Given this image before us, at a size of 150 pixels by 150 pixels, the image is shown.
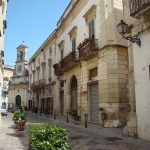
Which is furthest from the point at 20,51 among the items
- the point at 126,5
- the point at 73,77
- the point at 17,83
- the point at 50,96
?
the point at 126,5

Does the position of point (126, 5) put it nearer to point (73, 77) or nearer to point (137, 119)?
point (137, 119)

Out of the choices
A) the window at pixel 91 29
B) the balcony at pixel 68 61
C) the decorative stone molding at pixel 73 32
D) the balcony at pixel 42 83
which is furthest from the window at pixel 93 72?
the balcony at pixel 42 83

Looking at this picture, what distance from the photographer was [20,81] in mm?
55562

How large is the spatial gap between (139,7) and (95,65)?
7818 mm

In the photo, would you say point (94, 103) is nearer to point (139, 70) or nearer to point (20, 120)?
point (20, 120)

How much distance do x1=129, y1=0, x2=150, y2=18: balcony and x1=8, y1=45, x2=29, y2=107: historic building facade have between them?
45.7 m

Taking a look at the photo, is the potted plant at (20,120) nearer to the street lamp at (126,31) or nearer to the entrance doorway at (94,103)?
the entrance doorway at (94,103)

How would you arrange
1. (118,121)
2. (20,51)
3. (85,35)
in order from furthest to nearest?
(20,51) → (85,35) → (118,121)

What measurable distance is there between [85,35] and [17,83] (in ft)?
130

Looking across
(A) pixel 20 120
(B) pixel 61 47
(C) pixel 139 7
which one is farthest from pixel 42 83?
(C) pixel 139 7

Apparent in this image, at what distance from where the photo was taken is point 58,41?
2758cm

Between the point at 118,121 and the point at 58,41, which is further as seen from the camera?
the point at 58,41

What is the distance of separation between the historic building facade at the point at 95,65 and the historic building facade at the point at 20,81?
100.0ft

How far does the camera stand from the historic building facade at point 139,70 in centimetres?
949
